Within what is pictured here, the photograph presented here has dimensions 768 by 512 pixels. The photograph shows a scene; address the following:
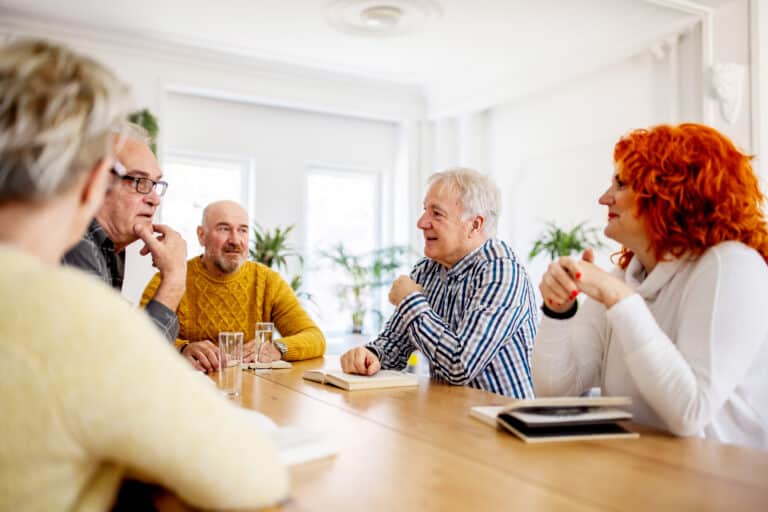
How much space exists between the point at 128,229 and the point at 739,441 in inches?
66.6

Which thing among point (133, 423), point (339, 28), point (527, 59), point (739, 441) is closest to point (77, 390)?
point (133, 423)

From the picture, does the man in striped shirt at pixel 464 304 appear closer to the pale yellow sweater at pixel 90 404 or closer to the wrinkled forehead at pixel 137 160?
the wrinkled forehead at pixel 137 160

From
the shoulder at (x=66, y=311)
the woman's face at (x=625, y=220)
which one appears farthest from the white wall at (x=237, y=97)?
the shoulder at (x=66, y=311)

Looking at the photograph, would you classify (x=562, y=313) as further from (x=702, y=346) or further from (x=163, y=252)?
(x=163, y=252)

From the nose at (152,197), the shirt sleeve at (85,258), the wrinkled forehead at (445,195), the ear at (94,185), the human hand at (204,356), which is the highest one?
the wrinkled forehead at (445,195)

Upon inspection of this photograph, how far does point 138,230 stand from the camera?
6.25 ft

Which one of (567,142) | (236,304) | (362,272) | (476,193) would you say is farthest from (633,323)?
(362,272)

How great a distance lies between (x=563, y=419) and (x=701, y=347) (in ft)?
1.12

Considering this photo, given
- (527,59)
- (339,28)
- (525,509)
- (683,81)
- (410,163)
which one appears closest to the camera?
(525,509)

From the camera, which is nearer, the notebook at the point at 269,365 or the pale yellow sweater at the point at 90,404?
the pale yellow sweater at the point at 90,404

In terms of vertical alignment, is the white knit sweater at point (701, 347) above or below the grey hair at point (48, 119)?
below

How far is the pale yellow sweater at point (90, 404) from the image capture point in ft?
2.10

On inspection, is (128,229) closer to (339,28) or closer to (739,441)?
(739,441)

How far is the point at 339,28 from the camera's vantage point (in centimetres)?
436
